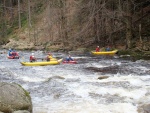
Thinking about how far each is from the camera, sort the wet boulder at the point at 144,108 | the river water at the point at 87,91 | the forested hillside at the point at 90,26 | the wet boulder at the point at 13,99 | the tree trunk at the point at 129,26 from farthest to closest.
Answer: the forested hillside at the point at 90,26
the tree trunk at the point at 129,26
the river water at the point at 87,91
the wet boulder at the point at 144,108
the wet boulder at the point at 13,99

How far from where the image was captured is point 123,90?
11.8 metres

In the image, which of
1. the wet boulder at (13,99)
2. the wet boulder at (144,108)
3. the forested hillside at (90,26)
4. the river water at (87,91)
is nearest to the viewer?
the wet boulder at (13,99)

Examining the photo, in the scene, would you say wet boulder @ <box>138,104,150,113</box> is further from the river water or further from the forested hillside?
the forested hillside

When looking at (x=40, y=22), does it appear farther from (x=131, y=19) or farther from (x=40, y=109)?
(x=40, y=109)

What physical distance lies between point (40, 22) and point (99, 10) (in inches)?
758

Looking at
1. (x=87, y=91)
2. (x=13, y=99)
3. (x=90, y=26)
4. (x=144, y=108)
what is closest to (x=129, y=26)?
(x=90, y=26)

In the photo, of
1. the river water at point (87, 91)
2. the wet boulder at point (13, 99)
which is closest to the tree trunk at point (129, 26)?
the river water at point (87, 91)

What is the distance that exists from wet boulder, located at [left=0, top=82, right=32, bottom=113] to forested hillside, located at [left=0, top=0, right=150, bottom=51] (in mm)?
18285

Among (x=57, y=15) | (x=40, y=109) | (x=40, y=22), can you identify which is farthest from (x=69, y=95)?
(x=40, y=22)

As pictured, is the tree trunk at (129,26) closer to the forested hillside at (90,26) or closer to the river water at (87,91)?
the forested hillside at (90,26)

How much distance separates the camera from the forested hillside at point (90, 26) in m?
28.3

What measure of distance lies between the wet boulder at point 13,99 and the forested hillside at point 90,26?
18.3 m

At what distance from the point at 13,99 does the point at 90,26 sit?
81.5 feet

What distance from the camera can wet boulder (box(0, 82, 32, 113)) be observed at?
26.5 feet
